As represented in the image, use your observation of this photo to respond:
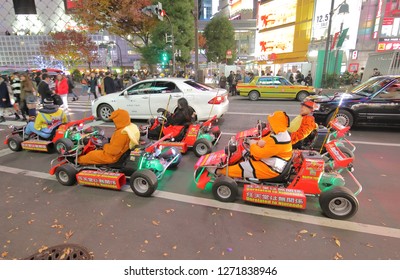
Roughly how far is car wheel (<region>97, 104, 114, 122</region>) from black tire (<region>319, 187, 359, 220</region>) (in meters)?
8.38

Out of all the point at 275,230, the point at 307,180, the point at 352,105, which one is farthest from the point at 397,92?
the point at 275,230

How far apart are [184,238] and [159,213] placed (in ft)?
2.37

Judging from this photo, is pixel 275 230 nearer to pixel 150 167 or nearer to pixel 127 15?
pixel 150 167

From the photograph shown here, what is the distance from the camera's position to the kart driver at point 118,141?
3.98 meters

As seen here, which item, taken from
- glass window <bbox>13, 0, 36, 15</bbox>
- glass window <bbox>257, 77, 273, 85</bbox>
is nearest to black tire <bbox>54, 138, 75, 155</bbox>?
glass window <bbox>257, 77, 273, 85</bbox>

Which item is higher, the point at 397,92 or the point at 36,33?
the point at 36,33

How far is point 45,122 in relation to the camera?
658 cm

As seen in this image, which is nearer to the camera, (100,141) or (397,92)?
(100,141)

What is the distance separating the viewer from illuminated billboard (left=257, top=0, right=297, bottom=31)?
27.2 m

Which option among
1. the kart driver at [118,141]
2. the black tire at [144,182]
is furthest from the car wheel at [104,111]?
the black tire at [144,182]

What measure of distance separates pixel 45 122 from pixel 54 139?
64 centimetres

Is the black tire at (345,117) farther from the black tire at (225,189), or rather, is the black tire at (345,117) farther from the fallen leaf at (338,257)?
the fallen leaf at (338,257)

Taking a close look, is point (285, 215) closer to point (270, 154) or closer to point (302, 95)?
point (270, 154)

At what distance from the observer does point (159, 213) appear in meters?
3.64
